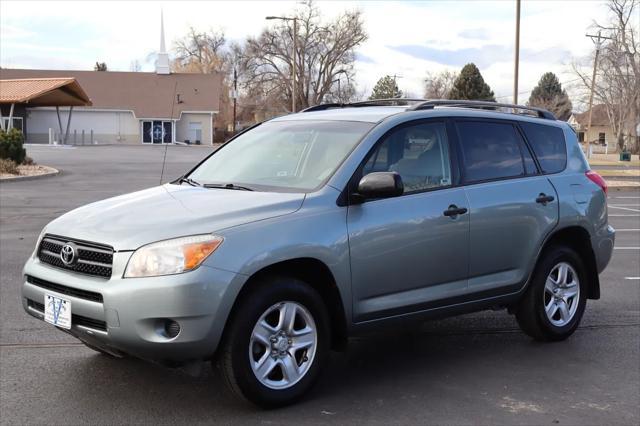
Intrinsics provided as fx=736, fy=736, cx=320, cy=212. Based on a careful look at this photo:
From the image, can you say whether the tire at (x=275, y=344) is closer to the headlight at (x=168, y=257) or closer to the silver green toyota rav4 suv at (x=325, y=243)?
the silver green toyota rav4 suv at (x=325, y=243)

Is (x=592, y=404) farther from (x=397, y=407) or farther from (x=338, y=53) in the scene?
(x=338, y=53)

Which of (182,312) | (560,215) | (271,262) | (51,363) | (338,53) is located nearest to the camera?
(182,312)

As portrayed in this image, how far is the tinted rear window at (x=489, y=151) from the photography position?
18.6ft

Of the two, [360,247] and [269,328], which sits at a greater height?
[360,247]

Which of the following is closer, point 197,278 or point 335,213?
point 197,278

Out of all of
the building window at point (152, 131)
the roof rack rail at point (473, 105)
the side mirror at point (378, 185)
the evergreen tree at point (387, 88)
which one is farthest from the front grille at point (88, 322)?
the building window at point (152, 131)

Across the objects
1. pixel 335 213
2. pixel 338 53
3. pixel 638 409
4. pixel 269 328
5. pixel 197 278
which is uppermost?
pixel 338 53

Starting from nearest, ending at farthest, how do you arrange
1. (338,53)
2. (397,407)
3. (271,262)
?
(271,262) < (397,407) < (338,53)

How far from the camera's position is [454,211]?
17.4 feet

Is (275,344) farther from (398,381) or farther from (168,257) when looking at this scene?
(398,381)

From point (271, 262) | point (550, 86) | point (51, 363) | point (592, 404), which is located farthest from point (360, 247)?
point (550, 86)

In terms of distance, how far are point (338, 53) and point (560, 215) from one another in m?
71.5

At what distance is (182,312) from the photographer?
161 inches

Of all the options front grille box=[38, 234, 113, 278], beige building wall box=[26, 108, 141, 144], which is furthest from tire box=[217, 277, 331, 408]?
beige building wall box=[26, 108, 141, 144]
